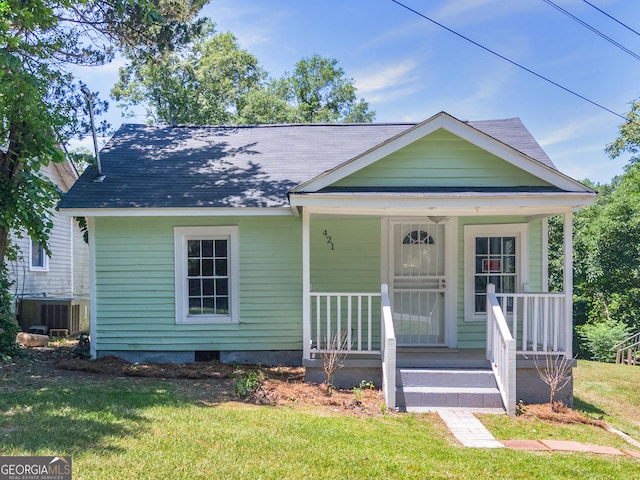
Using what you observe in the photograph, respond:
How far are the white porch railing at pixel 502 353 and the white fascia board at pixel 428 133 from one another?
186cm

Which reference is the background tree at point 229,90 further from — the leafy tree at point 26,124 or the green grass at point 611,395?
the green grass at point 611,395

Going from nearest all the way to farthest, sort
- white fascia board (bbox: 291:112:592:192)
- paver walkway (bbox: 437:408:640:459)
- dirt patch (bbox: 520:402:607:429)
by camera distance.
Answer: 1. paver walkway (bbox: 437:408:640:459)
2. dirt patch (bbox: 520:402:607:429)
3. white fascia board (bbox: 291:112:592:192)

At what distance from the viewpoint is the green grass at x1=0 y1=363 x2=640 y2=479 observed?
381cm

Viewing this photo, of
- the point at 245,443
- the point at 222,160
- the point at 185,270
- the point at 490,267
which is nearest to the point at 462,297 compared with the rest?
the point at 490,267

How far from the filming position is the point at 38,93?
24.3 feet

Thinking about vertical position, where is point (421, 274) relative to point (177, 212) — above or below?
below

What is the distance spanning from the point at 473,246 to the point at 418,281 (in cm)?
115

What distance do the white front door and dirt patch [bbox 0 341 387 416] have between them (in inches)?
71.1

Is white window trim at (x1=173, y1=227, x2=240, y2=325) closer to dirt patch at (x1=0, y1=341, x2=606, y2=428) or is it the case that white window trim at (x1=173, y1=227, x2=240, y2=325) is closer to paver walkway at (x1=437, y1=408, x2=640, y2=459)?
dirt patch at (x1=0, y1=341, x2=606, y2=428)

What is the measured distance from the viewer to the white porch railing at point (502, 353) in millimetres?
5957

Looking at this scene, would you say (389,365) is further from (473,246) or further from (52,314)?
(52,314)

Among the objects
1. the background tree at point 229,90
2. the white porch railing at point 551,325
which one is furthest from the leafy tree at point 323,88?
the white porch railing at point 551,325

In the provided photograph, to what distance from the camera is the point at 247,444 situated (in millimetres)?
4289

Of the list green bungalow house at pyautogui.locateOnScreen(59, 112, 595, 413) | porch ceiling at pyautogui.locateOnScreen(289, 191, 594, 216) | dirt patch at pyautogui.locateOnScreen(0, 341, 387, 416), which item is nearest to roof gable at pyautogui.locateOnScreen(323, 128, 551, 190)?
porch ceiling at pyautogui.locateOnScreen(289, 191, 594, 216)
